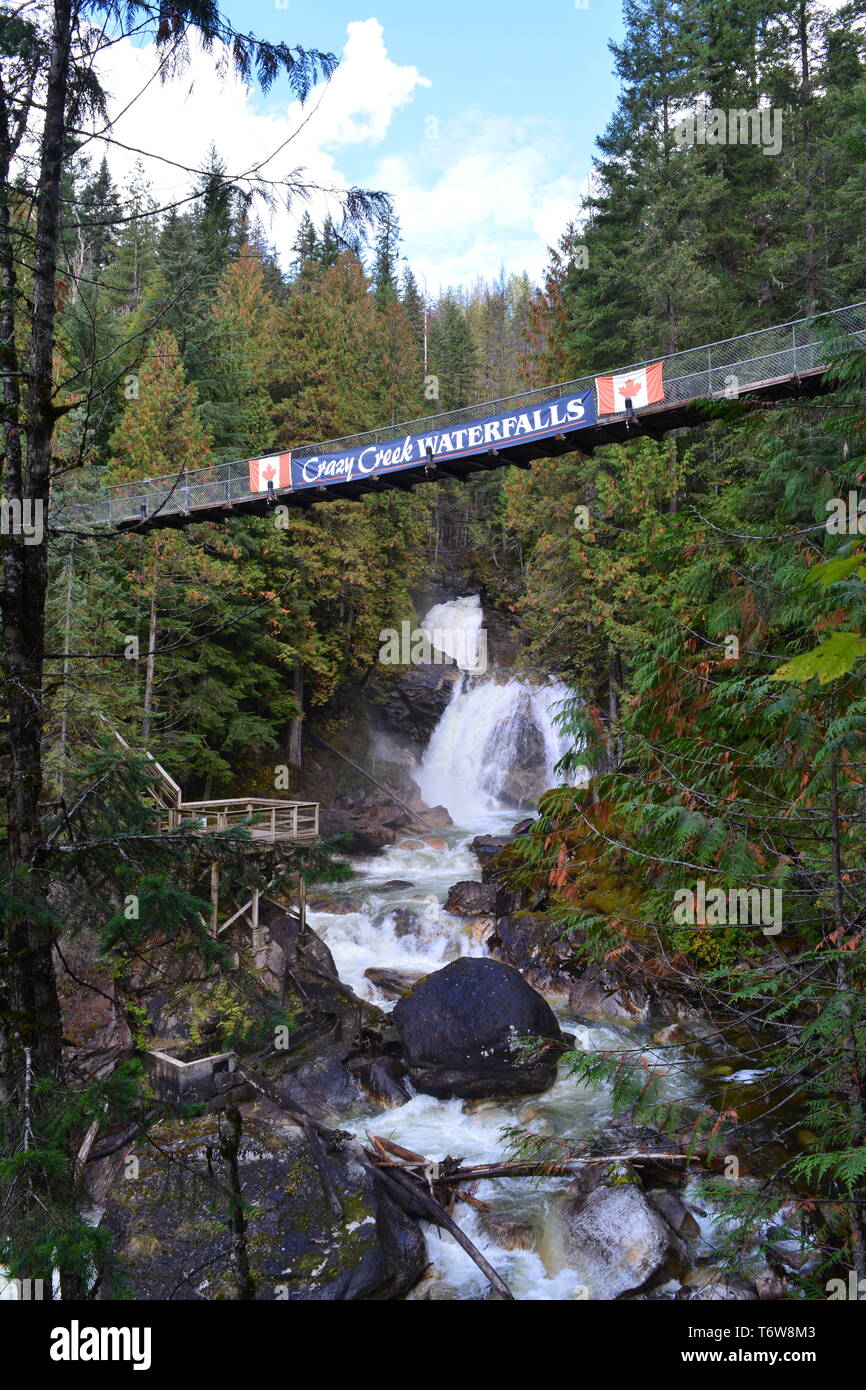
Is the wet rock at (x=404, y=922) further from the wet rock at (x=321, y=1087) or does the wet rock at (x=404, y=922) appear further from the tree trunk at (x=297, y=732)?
the tree trunk at (x=297, y=732)

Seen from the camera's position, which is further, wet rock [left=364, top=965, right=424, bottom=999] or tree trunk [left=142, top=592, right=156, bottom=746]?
tree trunk [left=142, top=592, right=156, bottom=746]

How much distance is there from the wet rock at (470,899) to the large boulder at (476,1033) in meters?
4.99

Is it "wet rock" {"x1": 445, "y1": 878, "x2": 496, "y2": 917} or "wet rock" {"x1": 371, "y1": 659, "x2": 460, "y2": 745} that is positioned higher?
"wet rock" {"x1": 371, "y1": 659, "x2": 460, "y2": 745}

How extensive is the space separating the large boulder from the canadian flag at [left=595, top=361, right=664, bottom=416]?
8.79m

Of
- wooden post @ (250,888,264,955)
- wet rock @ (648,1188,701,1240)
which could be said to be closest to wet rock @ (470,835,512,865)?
wooden post @ (250,888,264,955)

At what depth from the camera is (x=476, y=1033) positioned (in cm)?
1109

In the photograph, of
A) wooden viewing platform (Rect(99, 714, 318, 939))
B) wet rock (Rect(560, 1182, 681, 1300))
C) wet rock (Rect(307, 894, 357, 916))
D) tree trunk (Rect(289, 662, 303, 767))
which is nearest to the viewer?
wet rock (Rect(560, 1182, 681, 1300))

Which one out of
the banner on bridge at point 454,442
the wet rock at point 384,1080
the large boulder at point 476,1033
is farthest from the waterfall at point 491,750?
the wet rock at point 384,1080

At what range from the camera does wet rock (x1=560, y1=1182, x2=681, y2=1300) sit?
24.1 feet

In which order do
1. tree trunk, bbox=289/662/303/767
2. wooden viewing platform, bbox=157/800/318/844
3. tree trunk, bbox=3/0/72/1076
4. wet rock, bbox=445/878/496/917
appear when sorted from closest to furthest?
tree trunk, bbox=3/0/72/1076, wooden viewing platform, bbox=157/800/318/844, wet rock, bbox=445/878/496/917, tree trunk, bbox=289/662/303/767

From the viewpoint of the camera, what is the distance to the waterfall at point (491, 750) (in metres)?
27.0

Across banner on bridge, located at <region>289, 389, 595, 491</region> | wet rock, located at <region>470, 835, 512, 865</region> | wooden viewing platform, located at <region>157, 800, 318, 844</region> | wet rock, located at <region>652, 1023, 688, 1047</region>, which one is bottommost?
wet rock, located at <region>652, 1023, 688, 1047</region>

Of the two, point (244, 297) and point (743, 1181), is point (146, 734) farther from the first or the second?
point (244, 297)

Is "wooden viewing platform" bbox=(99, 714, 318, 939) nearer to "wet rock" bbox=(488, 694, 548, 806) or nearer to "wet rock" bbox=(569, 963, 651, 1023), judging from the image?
"wet rock" bbox=(569, 963, 651, 1023)
